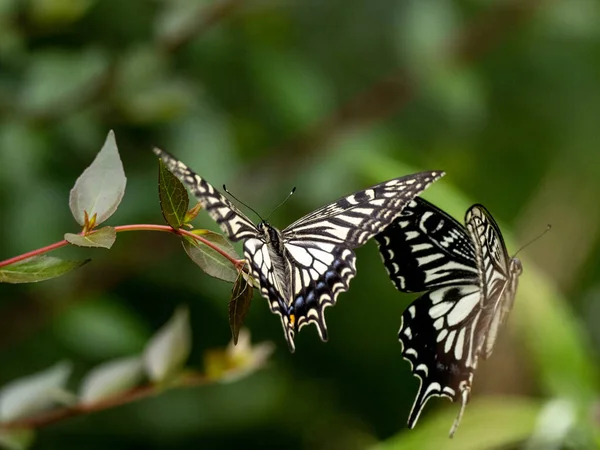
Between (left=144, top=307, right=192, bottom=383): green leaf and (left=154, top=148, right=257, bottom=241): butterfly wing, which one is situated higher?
(left=154, top=148, right=257, bottom=241): butterfly wing

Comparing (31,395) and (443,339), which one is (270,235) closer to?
(443,339)

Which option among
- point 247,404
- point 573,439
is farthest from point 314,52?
point 573,439

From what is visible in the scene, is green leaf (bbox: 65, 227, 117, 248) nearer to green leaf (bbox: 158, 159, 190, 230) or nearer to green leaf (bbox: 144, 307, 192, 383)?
green leaf (bbox: 158, 159, 190, 230)

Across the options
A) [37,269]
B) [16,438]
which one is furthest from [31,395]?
[37,269]

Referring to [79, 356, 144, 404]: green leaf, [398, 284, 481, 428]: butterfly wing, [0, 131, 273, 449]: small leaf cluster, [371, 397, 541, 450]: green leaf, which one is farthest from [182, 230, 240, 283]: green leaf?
[371, 397, 541, 450]: green leaf

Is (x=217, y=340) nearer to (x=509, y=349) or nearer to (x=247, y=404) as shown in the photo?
(x=247, y=404)

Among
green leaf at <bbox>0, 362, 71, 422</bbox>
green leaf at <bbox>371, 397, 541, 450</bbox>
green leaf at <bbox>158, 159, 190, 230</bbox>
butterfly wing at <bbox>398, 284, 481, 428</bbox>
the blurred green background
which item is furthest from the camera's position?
the blurred green background
